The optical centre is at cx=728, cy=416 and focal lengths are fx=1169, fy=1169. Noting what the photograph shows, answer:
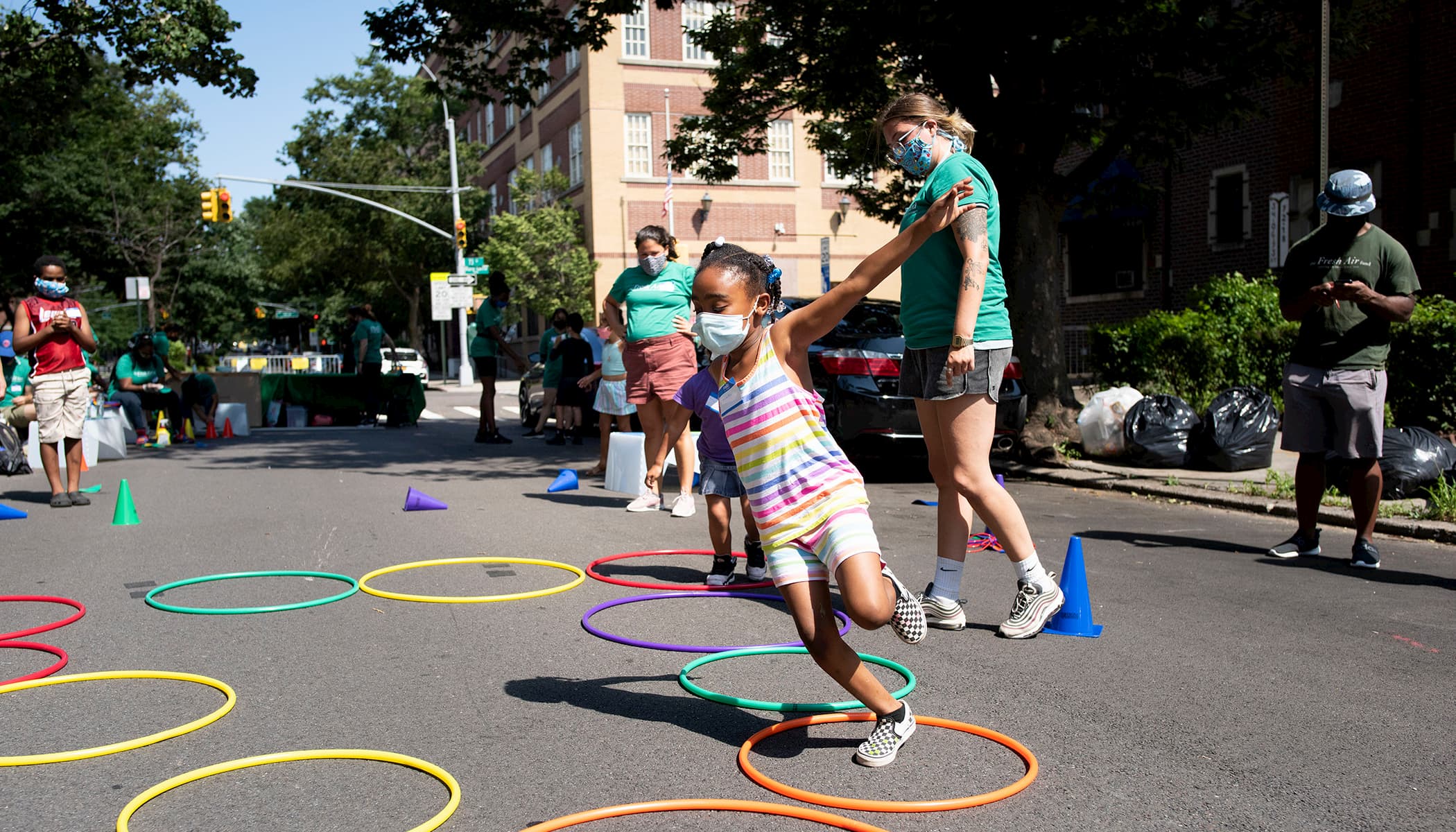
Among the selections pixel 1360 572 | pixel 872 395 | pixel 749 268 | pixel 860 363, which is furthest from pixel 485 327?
pixel 749 268

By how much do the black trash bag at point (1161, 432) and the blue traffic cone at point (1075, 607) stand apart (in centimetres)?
644

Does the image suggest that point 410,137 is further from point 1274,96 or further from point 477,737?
point 477,737

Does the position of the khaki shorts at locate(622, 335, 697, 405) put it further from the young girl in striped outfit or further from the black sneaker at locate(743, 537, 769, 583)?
the young girl in striped outfit

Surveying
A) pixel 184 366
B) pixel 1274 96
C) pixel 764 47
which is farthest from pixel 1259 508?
pixel 184 366

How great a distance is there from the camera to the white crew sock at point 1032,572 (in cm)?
493

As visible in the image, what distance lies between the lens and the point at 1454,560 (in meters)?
6.89

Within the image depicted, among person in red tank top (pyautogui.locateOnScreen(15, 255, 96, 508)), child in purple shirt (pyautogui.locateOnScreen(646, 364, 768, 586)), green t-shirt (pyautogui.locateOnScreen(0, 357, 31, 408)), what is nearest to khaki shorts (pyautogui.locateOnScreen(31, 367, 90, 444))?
person in red tank top (pyautogui.locateOnScreen(15, 255, 96, 508))

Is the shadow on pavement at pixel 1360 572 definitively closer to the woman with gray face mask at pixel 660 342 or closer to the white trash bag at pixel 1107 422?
the woman with gray face mask at pixel 660 342

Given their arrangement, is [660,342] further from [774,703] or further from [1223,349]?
[1223,349]

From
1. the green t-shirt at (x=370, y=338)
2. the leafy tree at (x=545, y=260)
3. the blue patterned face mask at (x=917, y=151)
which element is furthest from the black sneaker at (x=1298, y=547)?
the leafy tree at (x=545, y=260)

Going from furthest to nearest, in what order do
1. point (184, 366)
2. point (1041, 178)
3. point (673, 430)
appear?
point (184, 366), point (1041, 178), point (673, 430)

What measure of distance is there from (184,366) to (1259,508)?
21159mm

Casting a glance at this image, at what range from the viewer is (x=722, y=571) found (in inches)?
247

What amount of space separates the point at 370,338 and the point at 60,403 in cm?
957
